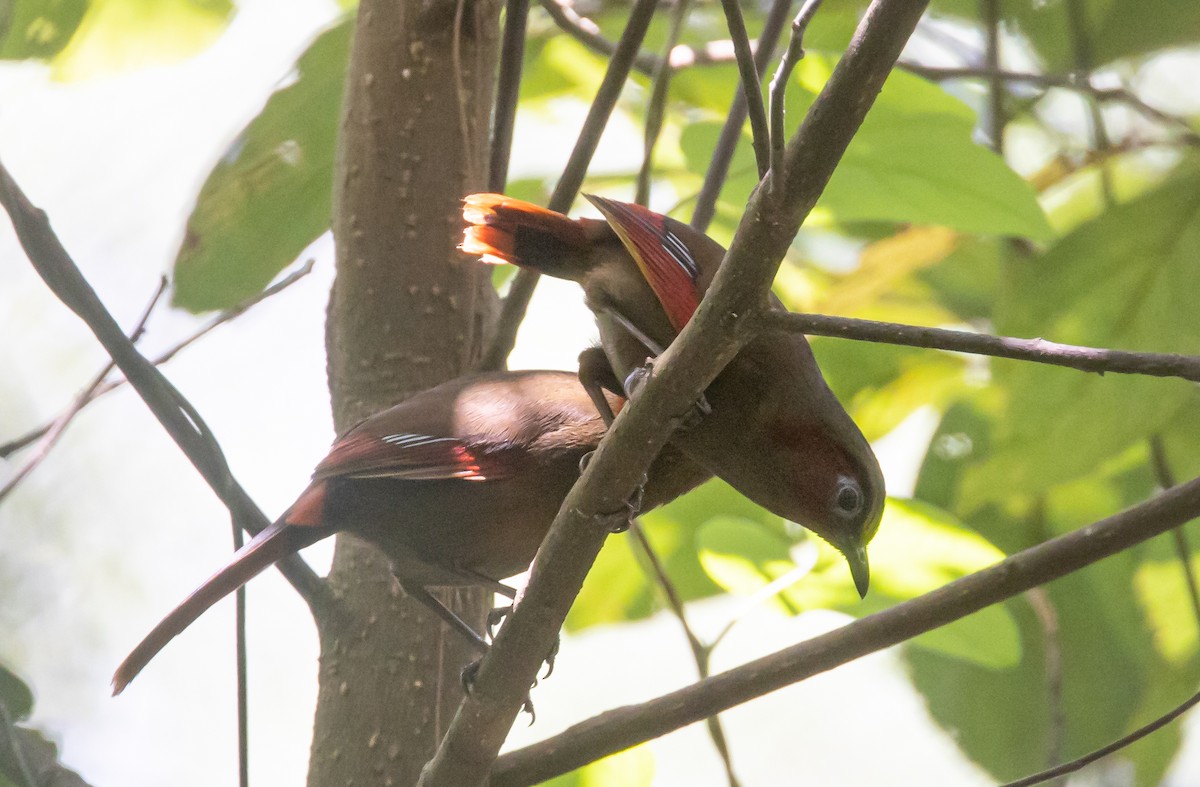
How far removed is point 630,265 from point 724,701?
698 mm

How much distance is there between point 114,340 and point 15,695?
19.4 inches

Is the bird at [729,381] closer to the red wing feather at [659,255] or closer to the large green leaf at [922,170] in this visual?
the red wing feather at [659,255]

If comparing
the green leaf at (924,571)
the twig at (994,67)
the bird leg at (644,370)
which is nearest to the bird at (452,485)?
the bird leg at (644,370)

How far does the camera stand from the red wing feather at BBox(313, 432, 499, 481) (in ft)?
5.65

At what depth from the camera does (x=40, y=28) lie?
6.91 ft

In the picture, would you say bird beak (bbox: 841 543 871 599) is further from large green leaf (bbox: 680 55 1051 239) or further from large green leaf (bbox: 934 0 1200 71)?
large green leaf (bbox: 934 0 1200 71)

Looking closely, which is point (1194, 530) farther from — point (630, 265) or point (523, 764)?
point (523, 764)

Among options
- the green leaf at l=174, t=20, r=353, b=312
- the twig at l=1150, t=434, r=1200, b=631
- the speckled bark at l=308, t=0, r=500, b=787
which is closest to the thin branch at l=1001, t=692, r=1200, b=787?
the twig at l=1150, t=434, r=1200, b=631

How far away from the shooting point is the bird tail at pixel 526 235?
1775mm

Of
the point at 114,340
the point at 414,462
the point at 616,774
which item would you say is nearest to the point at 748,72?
the point at 414,462

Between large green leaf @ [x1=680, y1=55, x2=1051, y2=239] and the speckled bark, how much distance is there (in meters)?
0.59

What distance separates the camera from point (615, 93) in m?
1.87

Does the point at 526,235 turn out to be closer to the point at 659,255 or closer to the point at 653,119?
the point at 659,255

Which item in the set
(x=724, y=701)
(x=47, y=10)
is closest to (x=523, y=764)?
(x=724, y=701)
